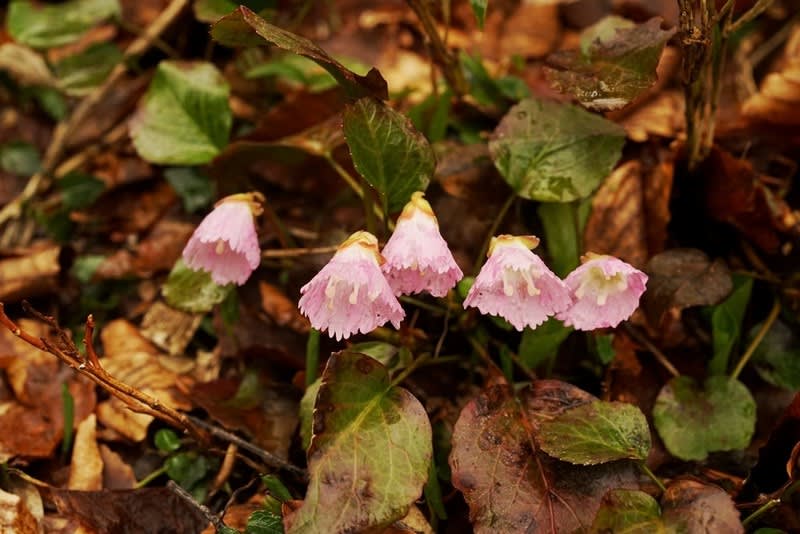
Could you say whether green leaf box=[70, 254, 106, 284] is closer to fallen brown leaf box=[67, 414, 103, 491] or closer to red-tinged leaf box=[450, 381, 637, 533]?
fallen brown leaf box=[67, 414, 103, 491]

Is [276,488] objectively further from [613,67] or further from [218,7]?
[218,7]

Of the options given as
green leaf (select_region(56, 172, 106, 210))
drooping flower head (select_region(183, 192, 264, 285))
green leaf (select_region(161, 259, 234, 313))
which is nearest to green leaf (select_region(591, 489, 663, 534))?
drooping flower head (select_region(183, 192, 264, 285))

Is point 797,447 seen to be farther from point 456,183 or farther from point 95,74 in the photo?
point 95,74

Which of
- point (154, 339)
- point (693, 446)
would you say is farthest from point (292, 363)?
point (693, 446)

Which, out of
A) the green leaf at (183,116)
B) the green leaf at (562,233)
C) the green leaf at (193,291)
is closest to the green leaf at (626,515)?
the green leaf at (562,233)

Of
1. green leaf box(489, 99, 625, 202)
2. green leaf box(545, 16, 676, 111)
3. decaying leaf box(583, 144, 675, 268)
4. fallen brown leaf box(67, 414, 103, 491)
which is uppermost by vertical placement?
green leaf box(545, 16, 676, 111)

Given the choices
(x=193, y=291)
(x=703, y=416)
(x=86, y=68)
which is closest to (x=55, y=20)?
(x=86, y=68)

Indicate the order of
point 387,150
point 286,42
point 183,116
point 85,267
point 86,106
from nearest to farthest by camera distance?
point 286,42 < point 387,150 < point 183,116 < point 85,267 < point 86,106

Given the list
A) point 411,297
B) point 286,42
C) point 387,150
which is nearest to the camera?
point 286,42
